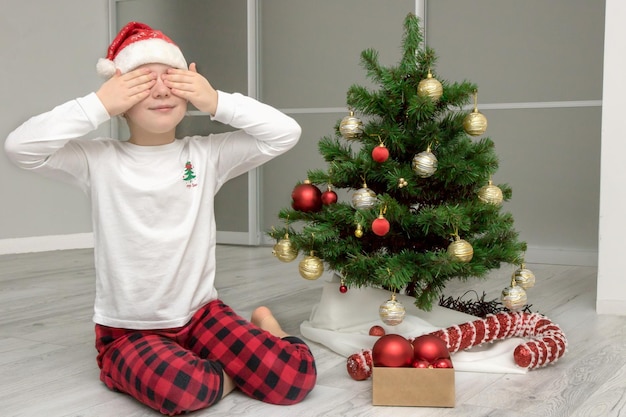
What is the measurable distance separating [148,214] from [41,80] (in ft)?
8.94

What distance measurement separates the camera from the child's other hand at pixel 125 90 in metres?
1.37

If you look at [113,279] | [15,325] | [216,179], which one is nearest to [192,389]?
[113,279]

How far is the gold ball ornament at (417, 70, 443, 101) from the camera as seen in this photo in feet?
Result: 5.68

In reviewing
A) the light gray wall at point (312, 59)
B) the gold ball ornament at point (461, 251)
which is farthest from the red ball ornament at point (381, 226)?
the light gray wall at point (312, 59)

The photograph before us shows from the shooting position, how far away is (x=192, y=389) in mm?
1301

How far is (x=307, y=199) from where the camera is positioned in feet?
6.02

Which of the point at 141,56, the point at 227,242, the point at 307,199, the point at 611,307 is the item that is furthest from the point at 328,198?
the point at 227,242

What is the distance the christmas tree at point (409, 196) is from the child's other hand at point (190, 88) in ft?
1.50

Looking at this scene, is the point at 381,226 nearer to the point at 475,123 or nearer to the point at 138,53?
the point at 475,123

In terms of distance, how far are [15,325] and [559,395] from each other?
153 centimetres

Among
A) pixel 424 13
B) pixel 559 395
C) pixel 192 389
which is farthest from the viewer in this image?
pixel 424 13

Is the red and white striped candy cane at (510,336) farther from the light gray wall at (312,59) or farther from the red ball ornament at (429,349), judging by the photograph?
the light gray wall at (312,59)

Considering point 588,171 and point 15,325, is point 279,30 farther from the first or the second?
point 15,325

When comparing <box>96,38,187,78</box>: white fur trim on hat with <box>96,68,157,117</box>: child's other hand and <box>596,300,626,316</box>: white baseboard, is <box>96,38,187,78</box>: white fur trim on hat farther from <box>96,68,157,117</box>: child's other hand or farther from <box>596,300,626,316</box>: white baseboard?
<box>596,300,626,316</box>: white baseboard
